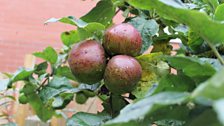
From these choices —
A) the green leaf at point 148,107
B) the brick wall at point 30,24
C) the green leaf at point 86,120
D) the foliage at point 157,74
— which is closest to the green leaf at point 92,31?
the foliage at point 157,74

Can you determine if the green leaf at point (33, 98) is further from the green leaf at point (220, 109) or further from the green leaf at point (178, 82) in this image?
the green leaf at point (220, 109)

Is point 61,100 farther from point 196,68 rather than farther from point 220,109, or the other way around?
point 220,109

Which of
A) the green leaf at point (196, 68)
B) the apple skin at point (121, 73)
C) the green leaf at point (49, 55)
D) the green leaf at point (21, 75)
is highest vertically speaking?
the green leaf at point (196, 68)

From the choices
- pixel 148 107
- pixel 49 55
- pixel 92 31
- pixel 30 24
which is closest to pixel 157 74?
pixel 92 31

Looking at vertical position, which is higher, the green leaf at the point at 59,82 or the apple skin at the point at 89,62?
the apple skin at the point at 89,62

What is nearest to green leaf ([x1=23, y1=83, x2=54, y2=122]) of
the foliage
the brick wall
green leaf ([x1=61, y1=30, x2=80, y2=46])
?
the foliage

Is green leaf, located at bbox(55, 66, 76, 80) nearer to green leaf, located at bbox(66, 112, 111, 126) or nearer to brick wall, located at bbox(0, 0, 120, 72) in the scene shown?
green leaf, located at bbox(66, 112, 111, 126)

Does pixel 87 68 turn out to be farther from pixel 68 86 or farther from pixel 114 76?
pixel 68 86
